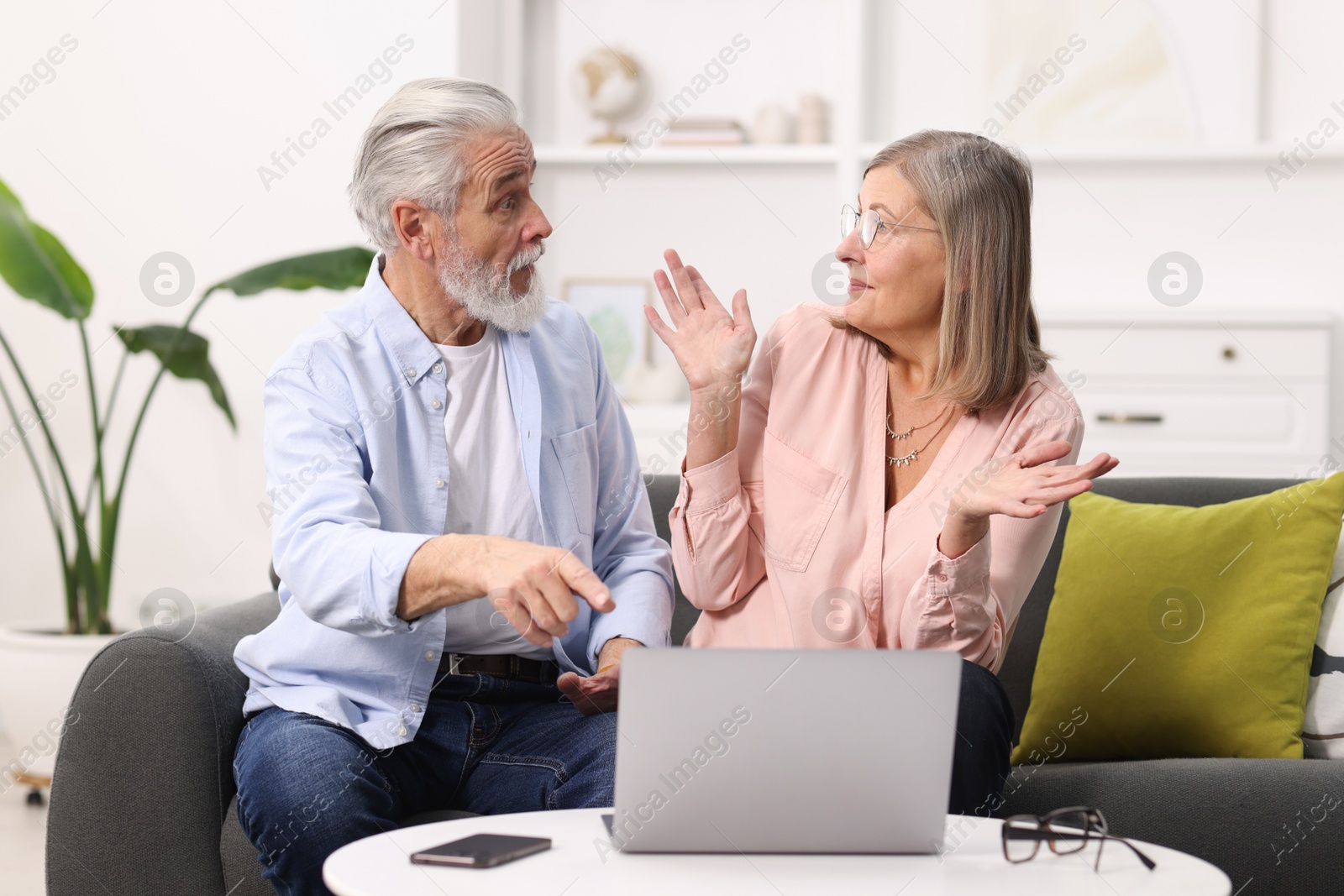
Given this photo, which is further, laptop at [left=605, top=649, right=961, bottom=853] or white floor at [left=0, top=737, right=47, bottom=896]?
white floor at [left=0, top=737, right=47, bottom=896]

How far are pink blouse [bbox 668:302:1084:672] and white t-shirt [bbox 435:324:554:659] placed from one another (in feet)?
0.71

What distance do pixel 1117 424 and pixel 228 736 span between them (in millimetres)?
2668

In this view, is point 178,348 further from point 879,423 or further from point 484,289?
point 879,423

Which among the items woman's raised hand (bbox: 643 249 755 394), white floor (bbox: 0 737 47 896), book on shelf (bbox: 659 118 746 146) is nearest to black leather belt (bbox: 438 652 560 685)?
woman's raised hand (bbox: 643 249 755 394)

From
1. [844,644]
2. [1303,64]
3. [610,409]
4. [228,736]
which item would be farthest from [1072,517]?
[1303,64]

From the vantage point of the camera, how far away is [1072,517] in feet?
6.46

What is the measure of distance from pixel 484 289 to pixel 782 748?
88cm

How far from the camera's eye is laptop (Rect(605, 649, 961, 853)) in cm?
97

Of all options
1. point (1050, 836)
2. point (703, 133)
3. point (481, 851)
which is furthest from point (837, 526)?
point (703, 133)

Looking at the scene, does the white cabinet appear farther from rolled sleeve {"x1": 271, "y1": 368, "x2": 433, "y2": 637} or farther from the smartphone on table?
the smartphone on table

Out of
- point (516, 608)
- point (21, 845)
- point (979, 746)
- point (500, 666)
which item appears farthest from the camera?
point (21, 845)

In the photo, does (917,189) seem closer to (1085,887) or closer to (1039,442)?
(1039,442)

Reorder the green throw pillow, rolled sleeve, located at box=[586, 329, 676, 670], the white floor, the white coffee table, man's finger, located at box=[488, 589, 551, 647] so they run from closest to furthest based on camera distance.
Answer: the white coffee table → man's finger, located at box=[488, 589, 551, 647] → rolled sleeve, located at box=[586, 329, 676, 670] → the green throw pillow → the white floor

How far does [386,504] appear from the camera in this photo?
61.8 inches
